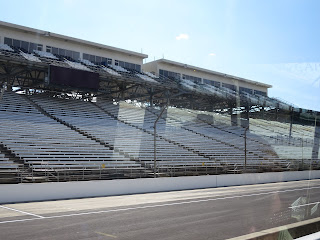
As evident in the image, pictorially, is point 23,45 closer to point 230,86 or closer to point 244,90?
point 230,86

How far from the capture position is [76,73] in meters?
37.1

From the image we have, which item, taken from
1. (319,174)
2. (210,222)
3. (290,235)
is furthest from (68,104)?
(290,235)

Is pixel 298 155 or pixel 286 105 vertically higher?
pixel 286 105

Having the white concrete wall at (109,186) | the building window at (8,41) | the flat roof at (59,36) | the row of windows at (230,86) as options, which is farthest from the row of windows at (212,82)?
the building window at (8,41)

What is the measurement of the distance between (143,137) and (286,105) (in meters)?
36.0

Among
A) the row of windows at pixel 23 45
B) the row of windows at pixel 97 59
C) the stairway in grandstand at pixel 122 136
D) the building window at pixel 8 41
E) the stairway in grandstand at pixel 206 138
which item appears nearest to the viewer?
the stairway in grandstand at pixel 122 136

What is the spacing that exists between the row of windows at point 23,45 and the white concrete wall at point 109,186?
23.6 meters

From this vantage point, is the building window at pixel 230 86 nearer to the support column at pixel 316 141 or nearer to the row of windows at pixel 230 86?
the row of windows at pixel 230 86

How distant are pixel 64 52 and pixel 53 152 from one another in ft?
70.4

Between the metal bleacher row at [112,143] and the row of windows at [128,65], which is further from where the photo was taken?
the row of windows at [128,65]

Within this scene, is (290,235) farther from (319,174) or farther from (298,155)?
(298,155)

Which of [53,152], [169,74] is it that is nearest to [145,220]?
[53,152]

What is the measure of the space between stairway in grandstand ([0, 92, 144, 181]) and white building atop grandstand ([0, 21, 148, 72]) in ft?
34.8

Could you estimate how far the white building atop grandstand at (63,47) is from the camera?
38.6 meters
